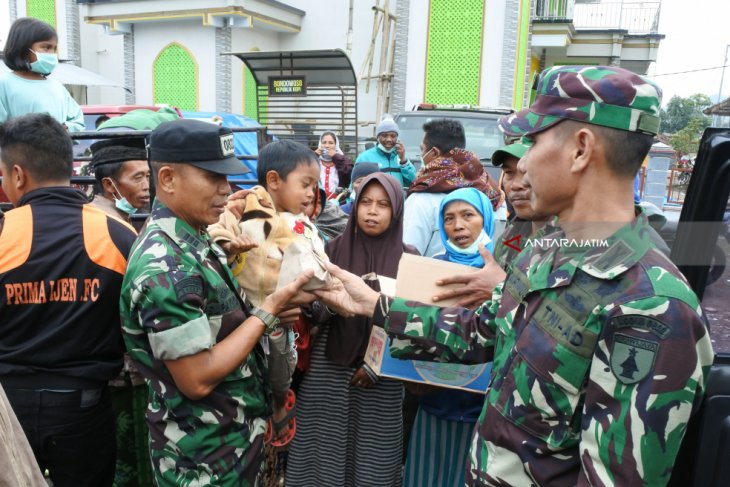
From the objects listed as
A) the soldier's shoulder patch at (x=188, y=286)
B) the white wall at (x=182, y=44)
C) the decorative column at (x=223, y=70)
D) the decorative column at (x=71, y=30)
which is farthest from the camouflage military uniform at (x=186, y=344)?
A: the decorative column at (x=71, y=30)

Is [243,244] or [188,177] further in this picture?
[243,244]

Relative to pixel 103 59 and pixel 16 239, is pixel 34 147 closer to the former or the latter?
pixel 16 239

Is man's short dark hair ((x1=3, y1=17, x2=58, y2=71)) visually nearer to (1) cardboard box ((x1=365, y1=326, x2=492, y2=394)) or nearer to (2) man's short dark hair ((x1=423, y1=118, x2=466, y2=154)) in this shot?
(2) man's short dark hair ((x1=423, y1=118, x2=466, y2=154))

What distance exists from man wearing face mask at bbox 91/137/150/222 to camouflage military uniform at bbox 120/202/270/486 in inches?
49.0

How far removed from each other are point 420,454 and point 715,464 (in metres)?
1.49

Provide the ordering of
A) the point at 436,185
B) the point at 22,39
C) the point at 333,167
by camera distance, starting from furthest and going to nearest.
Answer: the point at 333,167 < the point at 436,185 < the point at 22,39

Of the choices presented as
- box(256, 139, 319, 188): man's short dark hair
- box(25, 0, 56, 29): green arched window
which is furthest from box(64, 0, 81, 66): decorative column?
box(256, 139, 319, 188): man's short dark hair

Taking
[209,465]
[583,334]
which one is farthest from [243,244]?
[583,334]

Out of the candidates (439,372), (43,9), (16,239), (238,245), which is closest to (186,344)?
(238,245)

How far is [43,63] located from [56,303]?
2.15 meters

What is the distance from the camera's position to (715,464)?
5.11ft

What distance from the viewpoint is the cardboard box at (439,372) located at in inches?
89.0

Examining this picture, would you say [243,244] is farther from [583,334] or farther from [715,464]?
[715,464]

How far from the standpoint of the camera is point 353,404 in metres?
2.83
